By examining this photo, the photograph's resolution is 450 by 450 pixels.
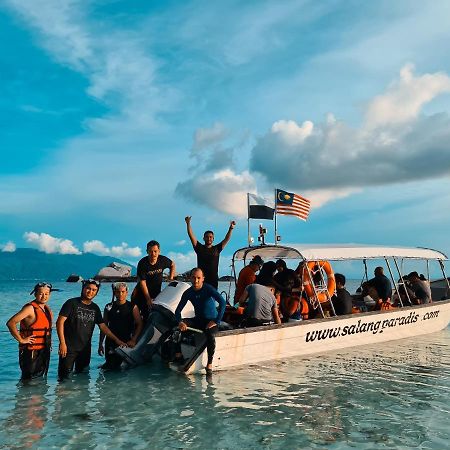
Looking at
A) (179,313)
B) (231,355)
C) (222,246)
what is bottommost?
(231,355)

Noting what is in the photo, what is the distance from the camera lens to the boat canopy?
12.6m

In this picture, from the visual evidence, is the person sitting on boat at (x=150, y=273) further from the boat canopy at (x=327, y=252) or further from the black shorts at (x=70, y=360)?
the boat canopy at (x=327, y=252)

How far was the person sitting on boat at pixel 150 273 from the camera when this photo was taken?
1049cm

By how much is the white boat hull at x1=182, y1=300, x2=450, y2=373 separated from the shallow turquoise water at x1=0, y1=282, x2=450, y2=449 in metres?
0.33

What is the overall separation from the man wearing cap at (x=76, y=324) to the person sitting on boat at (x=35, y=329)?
27 cm

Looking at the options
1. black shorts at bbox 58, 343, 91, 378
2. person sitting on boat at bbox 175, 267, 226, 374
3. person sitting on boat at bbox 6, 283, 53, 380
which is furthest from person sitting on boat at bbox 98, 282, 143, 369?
person sitting on boat at bbox 6, 283, 53, 380

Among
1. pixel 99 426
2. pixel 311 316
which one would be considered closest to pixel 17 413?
pixel 99 426

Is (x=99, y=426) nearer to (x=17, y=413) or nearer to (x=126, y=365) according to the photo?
(x=17, y=413)

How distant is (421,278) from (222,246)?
372 inches

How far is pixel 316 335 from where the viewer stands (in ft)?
39.6

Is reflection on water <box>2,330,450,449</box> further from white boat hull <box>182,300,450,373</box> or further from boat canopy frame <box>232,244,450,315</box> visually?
boat canopy frame <box>232,244,450,315</box>

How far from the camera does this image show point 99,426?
23.3 ft

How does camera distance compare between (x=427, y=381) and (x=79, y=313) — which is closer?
(x=79, y=313)

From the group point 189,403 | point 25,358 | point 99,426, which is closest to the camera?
point 99,426
